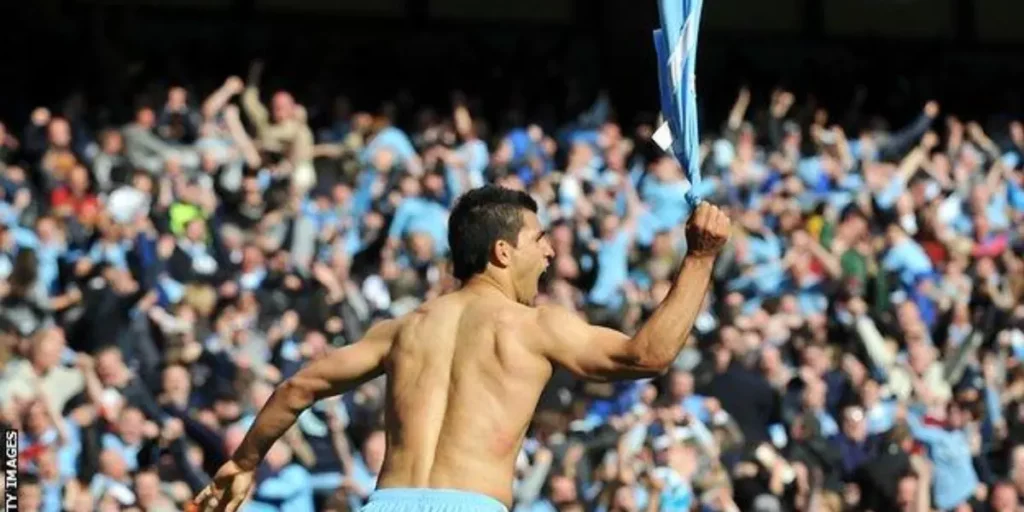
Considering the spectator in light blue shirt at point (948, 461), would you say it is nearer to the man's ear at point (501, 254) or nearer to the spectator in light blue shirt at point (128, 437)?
→ the spectator in light blue shirt at point (128, 437)

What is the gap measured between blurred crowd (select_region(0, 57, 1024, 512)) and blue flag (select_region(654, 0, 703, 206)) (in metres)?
5.96

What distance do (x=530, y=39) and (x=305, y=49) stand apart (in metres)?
2.60

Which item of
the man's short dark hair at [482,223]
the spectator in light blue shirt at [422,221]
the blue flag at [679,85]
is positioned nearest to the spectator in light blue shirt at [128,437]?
the spectator in light blue shirt at [422,221]

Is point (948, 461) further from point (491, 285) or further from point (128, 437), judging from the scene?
point (491, 285)

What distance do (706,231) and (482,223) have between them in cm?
78

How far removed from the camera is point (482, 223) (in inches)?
267

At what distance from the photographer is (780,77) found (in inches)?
794

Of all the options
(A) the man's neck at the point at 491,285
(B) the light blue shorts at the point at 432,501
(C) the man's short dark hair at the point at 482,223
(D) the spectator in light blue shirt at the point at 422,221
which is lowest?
(D) the spectator in light blue shirt at the point at 422,221

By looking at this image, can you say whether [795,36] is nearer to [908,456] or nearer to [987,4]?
[987,4]

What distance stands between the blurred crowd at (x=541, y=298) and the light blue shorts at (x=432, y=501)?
17.7 ft

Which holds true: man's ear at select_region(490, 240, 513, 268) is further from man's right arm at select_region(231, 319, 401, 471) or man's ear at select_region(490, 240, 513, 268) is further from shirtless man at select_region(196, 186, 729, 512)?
man's right arm at select_region(231, 319, 401, 471)

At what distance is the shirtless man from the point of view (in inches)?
249

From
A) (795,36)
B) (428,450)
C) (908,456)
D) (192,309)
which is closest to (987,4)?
(795,36)

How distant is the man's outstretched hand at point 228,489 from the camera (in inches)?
278
